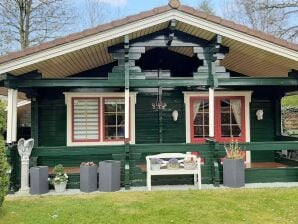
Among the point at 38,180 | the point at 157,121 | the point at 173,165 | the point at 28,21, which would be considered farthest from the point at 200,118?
the point at 28,21

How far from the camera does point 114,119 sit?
30.1 ft

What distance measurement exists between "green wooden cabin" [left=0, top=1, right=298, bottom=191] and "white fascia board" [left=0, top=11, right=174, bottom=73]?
2 centimetres

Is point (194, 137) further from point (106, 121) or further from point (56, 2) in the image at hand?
point (56, 2)

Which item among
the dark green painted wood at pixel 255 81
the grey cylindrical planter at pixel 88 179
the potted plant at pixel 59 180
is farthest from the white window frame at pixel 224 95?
the potted plant at pixel 59 180

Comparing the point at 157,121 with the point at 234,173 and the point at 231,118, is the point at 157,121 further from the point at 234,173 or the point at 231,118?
the point at 234,173

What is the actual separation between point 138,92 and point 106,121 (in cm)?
111

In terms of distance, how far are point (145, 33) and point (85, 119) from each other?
2.90m

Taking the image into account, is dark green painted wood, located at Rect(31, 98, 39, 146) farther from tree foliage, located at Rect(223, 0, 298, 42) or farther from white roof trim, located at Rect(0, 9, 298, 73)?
tree foliage, located at Rect(223, 0, 298, 42)

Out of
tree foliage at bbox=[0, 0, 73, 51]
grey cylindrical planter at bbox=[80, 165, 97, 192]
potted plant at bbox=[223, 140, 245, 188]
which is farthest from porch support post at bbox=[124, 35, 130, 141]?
tree foliage at bbox=[0, 0, 73, 51]

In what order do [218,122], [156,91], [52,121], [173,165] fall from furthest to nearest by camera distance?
1. [218,122]
2. [156,91]
3. [52,121]
4. [173,165]

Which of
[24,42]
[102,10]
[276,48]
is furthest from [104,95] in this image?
[102,10]

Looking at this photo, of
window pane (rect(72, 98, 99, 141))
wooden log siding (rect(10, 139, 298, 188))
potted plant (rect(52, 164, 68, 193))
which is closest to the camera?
potted plant (rect(52, 164, 68, 193))

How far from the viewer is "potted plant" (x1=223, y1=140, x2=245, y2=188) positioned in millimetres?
6914

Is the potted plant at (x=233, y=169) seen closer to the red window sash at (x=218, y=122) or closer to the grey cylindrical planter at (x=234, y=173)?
the grey cylindrical planter at (x=234, y=173)
